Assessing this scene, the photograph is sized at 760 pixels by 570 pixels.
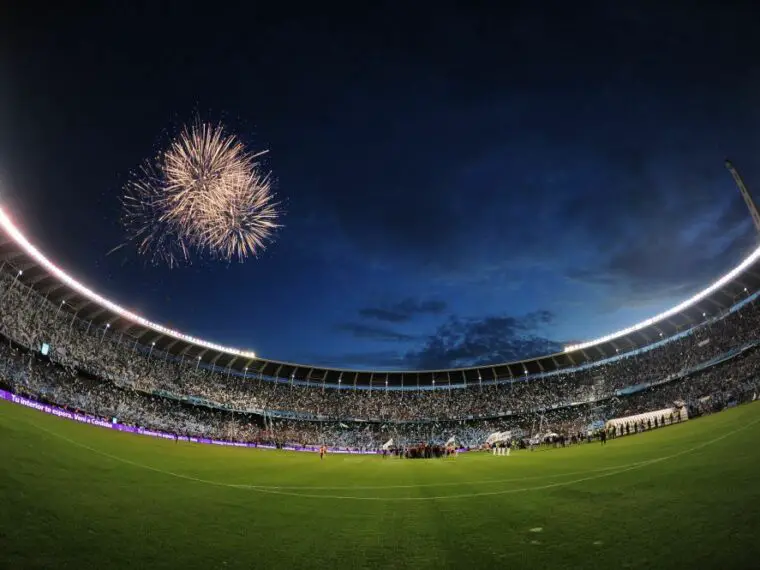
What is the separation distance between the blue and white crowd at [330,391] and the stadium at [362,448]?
0.29 meters

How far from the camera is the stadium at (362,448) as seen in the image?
6629mm

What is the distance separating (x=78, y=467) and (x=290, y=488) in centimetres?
731

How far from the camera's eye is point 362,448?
2731 inches

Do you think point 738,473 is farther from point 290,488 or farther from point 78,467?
point 78,467

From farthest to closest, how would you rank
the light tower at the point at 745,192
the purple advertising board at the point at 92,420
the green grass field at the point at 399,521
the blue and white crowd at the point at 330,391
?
the blue and white crowd at the point at 330,391
the purple advertising board at the point at 92,420
the light tower at the point at 745,192
the green grass field at the point at 399,521

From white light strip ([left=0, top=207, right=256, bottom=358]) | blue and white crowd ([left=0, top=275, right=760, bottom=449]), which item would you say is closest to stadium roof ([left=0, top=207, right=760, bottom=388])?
white light strip ([left=0, top=207, right=256, bottom=358])

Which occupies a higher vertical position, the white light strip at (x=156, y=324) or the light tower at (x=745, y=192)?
the white light strip at (x=156, y=324)

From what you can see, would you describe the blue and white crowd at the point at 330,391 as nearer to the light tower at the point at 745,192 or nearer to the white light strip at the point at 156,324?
the white light strip at the point at 156,324

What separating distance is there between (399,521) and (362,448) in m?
64.4

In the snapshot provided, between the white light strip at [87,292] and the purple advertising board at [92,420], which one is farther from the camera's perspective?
the white light strip at [87,292]

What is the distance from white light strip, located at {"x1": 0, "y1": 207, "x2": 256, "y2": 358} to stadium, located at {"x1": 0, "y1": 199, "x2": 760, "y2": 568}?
0.86ft

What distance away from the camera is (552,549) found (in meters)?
6.08

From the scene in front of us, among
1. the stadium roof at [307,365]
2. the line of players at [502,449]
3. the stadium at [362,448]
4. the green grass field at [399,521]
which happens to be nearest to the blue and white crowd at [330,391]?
the stadium at [362,448]

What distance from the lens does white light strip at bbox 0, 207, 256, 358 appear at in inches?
1401
